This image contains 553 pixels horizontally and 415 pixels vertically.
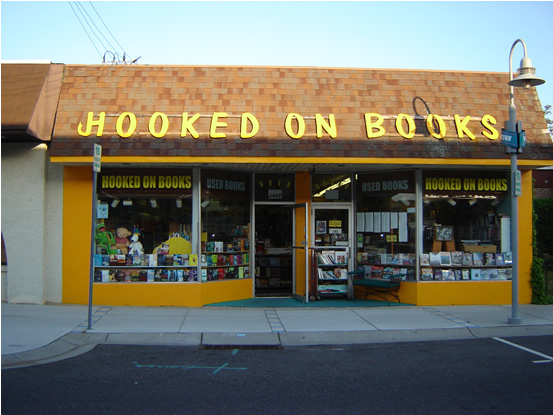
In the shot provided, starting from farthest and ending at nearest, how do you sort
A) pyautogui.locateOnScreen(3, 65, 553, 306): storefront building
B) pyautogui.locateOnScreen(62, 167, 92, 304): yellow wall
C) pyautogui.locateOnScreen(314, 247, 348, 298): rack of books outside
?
pyautogui.locateOnScreen(314, 247, 348, 298): rack of books outside < pyautogui.locateOnScreen(62, 167, 92, 304): yellow wall < pyautogui.locateOnScreen(3, 65, 553, 306): storefront building

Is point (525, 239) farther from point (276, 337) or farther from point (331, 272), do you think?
point (276, 337)

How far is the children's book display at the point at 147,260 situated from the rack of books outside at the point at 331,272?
8.07 feet

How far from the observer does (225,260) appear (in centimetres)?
1156

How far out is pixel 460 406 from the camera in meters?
5.32

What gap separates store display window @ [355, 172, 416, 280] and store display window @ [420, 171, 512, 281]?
1.09 ft

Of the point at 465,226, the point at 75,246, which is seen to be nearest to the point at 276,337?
the point at 75,246

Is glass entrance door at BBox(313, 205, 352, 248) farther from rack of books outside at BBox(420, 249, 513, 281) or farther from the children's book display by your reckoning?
the children's book display

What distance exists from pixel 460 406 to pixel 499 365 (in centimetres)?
192

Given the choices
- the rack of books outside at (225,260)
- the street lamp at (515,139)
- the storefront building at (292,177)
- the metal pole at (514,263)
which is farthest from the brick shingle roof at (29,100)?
the metal pole at (514,263)

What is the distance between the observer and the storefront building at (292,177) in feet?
34.4

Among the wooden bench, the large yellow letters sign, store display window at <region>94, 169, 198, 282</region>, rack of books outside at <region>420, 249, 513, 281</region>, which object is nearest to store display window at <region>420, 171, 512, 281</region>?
rack of books outside at <region>420, 249, 513, 281</region>

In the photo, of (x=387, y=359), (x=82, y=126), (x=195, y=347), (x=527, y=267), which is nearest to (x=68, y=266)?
(x=82, y=126)

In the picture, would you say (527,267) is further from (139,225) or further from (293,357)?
(139,225)

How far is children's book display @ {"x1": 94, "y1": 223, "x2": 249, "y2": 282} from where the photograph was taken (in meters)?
11.0
